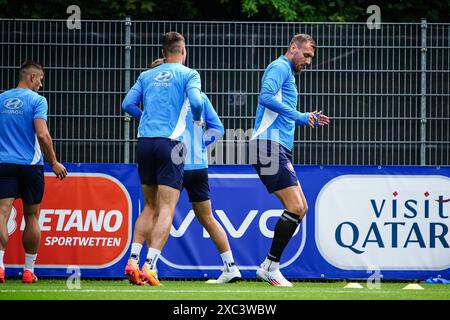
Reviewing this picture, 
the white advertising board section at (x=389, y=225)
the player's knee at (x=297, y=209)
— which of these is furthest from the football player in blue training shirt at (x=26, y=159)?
the white advertising board section at (x=389, y=225)

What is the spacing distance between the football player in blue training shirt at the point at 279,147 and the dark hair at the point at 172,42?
3.12 feet

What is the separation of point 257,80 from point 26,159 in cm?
285

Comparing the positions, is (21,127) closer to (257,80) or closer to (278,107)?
(278,107)

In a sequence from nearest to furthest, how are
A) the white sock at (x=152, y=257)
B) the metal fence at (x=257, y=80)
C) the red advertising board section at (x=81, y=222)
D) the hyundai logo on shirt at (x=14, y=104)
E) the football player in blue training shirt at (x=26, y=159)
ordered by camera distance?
1. the white sock at (x=152, y=257)
2. the football player in blue training shirt at (x=26, y=159)
3. the hyundai logo on shirt at (x=14, y=104)
4. the red advertising board section at (x=81, y=222)
5. the metal fence at (x=257, y=80)

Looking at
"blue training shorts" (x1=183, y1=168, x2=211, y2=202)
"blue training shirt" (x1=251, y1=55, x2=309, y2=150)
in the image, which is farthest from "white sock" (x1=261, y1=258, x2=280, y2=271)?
"blue training shirt" (x1=251, y1=55, x2=309, y2=150)

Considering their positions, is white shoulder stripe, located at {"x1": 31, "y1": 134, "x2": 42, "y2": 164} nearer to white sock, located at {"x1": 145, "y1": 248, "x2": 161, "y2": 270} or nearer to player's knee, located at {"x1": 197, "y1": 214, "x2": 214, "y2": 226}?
player's knee, located at {"x1": 197, "y1": 214, "x2": 214, "y2": 226}

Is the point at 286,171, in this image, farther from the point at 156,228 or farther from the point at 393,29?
the point at 393,29

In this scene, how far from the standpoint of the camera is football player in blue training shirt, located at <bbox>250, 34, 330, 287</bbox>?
34.3ft

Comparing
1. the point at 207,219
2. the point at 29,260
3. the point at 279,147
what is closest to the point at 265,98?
the point at 279,147

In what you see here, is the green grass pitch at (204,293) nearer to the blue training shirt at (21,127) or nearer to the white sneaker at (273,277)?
the white sneaker at (273,277)

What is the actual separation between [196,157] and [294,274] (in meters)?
2.01

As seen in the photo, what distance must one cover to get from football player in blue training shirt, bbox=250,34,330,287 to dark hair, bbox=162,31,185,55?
3.12 feet

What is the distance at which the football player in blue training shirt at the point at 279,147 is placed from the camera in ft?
34.3
